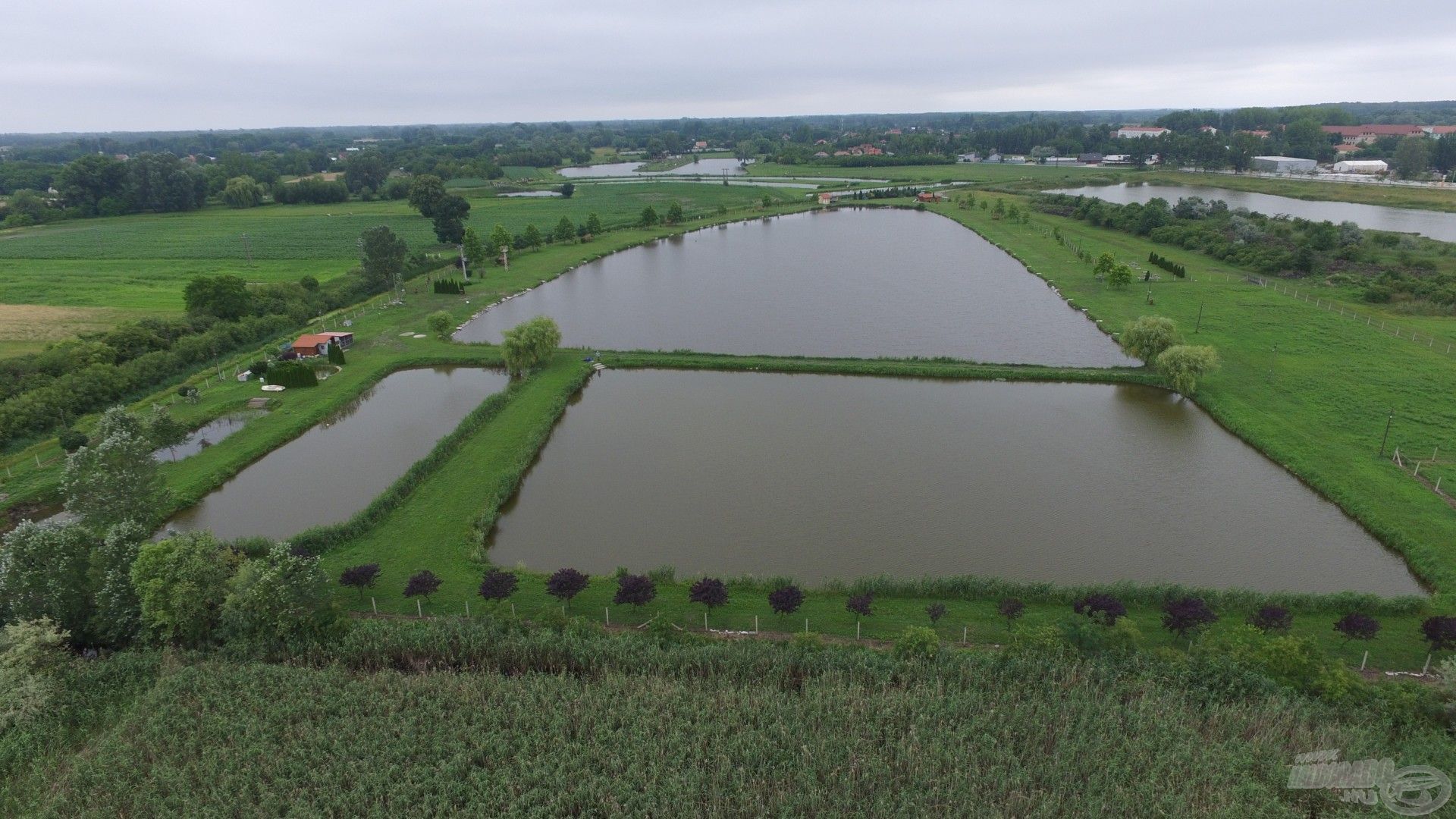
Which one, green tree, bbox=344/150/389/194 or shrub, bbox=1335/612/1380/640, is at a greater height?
green tree, bbox=344/150/389/194

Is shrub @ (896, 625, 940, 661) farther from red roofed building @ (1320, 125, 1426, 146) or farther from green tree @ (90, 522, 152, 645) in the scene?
red roofed building @ (1320, 125, 1426, 146)

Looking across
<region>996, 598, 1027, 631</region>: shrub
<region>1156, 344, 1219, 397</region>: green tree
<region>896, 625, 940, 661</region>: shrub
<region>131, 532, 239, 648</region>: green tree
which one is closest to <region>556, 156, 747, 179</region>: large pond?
<region>1156, 344, 1219, 397</region>: green tree

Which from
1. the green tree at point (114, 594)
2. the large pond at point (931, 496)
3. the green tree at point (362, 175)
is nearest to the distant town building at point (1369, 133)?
the large pond at point (931, 496)

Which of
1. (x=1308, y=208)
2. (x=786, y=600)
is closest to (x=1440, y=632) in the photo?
(x=786, y=600)

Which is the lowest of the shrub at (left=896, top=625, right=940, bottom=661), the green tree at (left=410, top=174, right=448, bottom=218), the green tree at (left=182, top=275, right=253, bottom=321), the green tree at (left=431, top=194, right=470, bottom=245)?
the shrub at (left=896, top=625, right=940, bottom=661)

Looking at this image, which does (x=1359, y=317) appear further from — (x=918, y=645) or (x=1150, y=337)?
(x=918, y=645)

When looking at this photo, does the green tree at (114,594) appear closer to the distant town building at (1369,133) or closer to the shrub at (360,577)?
the shrub at (360,577)
